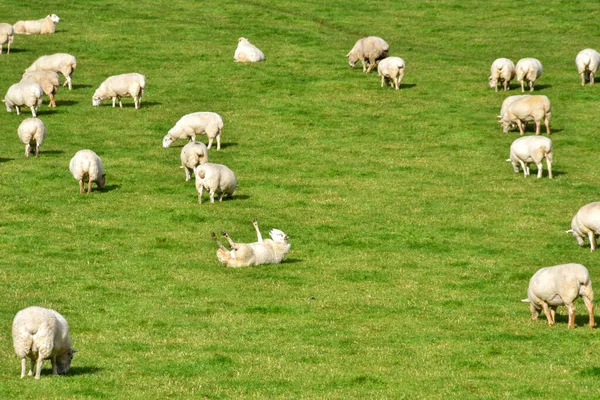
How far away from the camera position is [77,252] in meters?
29.6

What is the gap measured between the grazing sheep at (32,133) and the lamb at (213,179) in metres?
8.38

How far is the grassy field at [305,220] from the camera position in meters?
20.2

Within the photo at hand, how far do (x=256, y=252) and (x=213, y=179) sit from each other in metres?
6.37

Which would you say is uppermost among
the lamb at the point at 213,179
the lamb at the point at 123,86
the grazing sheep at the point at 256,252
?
the lamb at the point at 123,86

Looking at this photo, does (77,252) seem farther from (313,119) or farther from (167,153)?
(313,119)

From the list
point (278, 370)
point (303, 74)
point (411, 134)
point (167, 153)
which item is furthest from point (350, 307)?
point (303, 74)

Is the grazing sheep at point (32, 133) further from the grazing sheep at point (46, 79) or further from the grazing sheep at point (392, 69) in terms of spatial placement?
the grazing sheep at point (392, 69)

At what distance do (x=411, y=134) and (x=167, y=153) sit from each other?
1013cm

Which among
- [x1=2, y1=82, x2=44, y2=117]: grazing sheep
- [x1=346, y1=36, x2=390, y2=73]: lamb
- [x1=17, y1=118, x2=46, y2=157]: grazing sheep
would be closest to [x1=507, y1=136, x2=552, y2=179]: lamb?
[x1=17, y1=118, x2=46, y2=157]: grazing sheep

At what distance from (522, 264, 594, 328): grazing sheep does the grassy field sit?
0.54 meters

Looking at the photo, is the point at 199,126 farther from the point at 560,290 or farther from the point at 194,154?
the point at 560,290

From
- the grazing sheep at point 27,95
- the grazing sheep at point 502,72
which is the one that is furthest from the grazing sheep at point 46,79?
the grazing sheep at point 502,72

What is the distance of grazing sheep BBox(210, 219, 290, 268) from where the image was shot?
2784 cm

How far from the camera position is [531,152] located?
37.6 m
